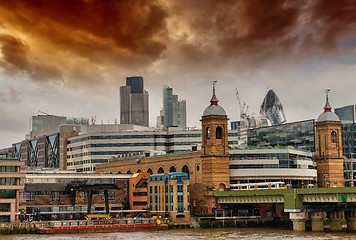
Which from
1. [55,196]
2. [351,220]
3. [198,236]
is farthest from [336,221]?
[55,196]

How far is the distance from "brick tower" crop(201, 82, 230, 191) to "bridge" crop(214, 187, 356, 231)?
17439mm

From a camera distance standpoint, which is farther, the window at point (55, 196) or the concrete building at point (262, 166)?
the concrete building at point (262, 166)

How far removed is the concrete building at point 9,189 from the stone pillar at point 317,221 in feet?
212

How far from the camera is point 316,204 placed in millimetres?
164625

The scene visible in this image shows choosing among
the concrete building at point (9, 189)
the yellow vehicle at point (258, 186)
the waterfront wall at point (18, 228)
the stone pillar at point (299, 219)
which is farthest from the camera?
the yellow vehicle at point (258, 186)

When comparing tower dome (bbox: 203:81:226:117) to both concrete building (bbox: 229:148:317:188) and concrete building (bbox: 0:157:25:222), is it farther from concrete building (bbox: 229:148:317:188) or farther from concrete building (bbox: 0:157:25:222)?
concrete building (bbox: 0:157:25:222)

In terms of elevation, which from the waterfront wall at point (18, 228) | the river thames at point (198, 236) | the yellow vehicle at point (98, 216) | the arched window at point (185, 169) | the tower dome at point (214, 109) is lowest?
the river thames at point (198, 236)

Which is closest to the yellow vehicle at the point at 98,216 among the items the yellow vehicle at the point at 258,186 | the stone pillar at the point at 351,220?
the yellow vehicle at the point at 258,186

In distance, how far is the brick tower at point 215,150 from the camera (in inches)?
7288

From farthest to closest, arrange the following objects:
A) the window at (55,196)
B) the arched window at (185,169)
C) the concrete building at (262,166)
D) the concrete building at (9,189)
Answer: the arched window at (185,169), the concrete building at (262,166), the window at (55,196), the concrete building at (9,189)

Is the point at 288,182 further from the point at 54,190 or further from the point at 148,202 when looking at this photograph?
the point at 54,190

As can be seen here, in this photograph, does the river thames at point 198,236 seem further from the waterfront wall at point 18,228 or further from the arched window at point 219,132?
the arched window at point 219,132

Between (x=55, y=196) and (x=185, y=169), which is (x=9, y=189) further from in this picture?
(x=185, y=169)

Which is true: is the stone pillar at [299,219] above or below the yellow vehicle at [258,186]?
below
